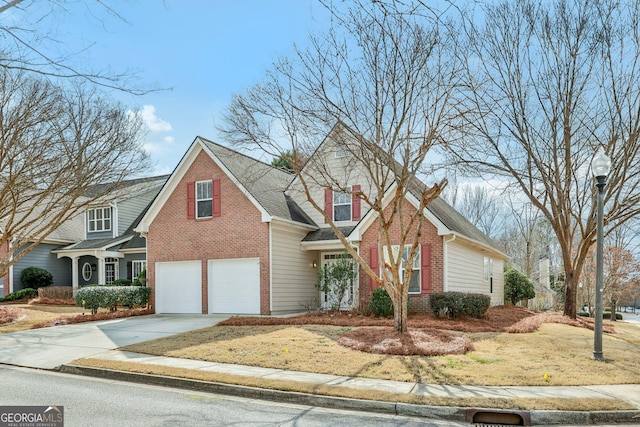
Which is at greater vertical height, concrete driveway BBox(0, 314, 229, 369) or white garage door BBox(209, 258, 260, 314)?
white garage door BBox(209, 258, 260, 314)

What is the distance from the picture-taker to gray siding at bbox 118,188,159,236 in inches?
1176

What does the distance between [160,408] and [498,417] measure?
4.66 metres

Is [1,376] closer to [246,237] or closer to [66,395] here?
[66,395]

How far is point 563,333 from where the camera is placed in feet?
48.9

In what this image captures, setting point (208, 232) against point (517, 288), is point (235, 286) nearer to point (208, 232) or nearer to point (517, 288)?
point (208, 232)

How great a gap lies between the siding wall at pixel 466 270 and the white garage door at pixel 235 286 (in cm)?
702

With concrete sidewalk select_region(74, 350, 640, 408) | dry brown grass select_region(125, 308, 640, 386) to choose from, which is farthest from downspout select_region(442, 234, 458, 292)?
concrete sidewalk select_region(74, 350, 640, 408)

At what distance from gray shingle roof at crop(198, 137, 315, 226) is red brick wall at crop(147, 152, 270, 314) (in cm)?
40

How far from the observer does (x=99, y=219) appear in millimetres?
30406

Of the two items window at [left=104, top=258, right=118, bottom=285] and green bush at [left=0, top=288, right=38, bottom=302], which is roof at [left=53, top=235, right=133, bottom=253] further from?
green bush at [left=0, top=288, right=38, bottom=302]

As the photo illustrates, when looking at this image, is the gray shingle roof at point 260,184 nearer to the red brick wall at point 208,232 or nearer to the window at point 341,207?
the red brick wall at point 208,232

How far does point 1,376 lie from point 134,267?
63.8 feet

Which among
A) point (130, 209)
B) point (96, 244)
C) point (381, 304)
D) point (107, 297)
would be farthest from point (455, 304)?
point (130, 209)

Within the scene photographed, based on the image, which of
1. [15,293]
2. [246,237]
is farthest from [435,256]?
[15,293]
